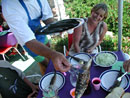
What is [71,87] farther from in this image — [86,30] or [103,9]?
[103,9]

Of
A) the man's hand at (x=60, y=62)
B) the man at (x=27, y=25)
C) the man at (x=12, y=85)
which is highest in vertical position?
the man at (x=27, y=25)

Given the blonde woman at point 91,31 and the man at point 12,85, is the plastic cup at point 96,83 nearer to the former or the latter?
the man at point 12,85

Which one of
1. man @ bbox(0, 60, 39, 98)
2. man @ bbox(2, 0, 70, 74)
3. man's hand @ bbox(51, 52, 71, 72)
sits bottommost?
man @ bbox(0, 60, 39, 98)

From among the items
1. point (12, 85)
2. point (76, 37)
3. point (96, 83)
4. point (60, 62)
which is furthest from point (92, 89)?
point (76, 37)

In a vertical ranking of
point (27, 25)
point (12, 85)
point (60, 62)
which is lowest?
point (12, 85)

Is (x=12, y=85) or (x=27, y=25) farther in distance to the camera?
(x=12, y=85)

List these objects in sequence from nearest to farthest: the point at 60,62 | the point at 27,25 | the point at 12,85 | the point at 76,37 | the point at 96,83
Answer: the point at 60,62, the point at 96,83, the point at 27,25, the point at 12,85, the point at 76,37

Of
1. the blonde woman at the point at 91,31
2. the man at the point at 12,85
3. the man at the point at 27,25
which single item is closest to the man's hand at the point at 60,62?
the man at the point at 27,25

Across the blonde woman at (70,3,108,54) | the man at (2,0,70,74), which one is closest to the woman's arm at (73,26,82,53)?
the blonde woman at (70,3,108,54)

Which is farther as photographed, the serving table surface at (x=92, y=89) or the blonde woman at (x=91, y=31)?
the blonde woman at (x=91, y=31)

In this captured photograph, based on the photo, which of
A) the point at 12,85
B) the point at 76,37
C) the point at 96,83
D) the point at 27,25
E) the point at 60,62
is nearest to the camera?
the point at 60,62

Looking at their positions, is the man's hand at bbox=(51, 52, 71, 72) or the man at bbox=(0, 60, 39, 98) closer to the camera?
the man's hand at bbox=(51, 52, 71, 72)

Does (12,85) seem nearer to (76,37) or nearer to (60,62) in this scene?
(60,62)

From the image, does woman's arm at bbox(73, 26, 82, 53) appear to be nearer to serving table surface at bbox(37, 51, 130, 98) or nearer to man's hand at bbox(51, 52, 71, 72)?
serving table surface at bbox(37, 51, 130, 98)
